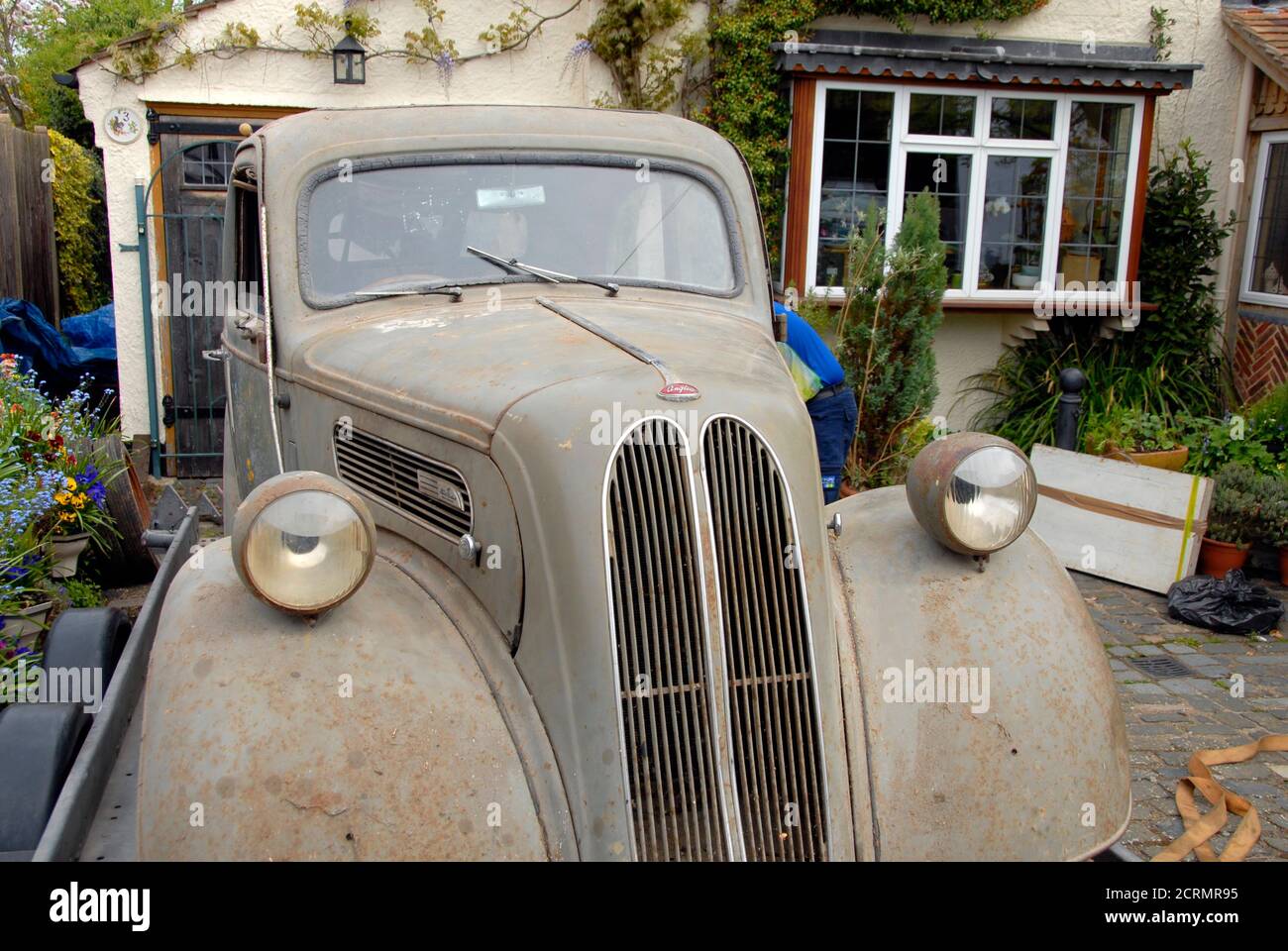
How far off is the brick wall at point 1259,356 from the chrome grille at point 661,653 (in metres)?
8.33

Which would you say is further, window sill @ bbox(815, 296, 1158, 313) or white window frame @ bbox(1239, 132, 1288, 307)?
white window frame @ bbox(1239, 132, 1288, 307)

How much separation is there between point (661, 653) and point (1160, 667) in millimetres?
4141

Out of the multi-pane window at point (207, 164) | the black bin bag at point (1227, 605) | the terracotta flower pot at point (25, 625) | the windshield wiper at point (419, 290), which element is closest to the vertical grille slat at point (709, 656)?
the windshield wiper at point (419, 290)

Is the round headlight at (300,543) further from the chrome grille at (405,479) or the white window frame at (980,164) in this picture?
the white window frame at (980,164)

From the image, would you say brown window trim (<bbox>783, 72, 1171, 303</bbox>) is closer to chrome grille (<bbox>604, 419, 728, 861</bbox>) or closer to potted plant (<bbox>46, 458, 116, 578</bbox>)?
potted plant (<bbox>46, 458, 116, 578</bbox>)

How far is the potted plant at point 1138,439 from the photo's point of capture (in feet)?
24.6

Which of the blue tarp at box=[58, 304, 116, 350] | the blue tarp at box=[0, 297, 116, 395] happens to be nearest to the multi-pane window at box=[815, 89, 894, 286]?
the blue tarp at box=[0, 297, 116, 395]

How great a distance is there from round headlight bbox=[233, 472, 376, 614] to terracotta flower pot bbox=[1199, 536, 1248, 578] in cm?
598

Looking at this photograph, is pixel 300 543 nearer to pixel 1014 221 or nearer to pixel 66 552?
pixel 66 552

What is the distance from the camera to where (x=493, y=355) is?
2.79 metres

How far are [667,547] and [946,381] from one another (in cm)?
779

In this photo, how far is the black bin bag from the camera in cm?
604

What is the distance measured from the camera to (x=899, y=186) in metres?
9.02
